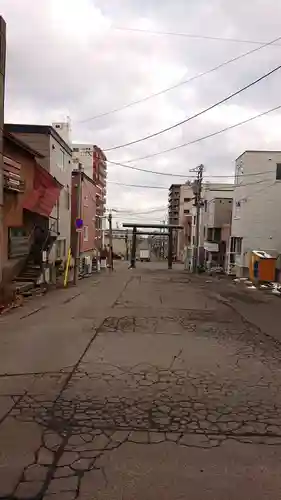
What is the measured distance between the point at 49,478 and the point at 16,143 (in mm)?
14038

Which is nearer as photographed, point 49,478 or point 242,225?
point 49,478

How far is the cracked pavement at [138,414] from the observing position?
10.8ft

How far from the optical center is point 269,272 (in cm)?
2486

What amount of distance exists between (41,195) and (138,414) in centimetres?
1478

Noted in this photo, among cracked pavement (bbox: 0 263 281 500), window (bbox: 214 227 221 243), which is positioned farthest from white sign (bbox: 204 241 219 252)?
cracked pavement (bbox: 0 263 281 500)

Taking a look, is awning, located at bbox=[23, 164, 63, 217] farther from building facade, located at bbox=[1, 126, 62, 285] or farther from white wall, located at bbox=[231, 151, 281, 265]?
white wall, located at bbox=[231, 151, 281, 265]

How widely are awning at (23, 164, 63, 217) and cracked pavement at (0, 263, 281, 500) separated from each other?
8841 millimetres

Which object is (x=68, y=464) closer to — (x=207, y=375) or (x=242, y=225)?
(x=207, y=375)

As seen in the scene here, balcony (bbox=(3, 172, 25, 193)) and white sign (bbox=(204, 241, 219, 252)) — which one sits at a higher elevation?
balcony (bbox=(3, 172, 25, 193))

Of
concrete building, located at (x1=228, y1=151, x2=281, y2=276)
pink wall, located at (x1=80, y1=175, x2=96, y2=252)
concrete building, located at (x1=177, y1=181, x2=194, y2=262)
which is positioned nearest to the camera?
concrete building, located at (x1=228, y1=151, x2=281, y2=276)

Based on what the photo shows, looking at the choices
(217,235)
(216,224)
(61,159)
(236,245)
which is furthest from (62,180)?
(217,235)

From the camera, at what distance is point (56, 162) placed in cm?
2506

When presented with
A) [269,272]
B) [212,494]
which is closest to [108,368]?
[212,494]

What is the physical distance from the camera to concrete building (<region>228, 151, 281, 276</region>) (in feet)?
99.3
